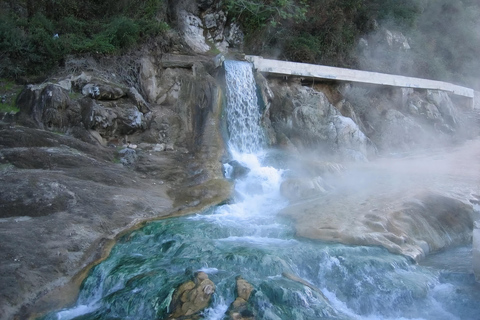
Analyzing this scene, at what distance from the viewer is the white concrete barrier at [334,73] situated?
1514 cm

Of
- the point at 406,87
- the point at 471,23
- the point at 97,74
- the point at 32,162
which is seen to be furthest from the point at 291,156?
the point at 471,23

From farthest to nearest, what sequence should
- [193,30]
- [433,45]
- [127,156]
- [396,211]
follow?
[433,45]
[193,30]
[127,156]
[396,211]

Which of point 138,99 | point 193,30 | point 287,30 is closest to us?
point 138,99

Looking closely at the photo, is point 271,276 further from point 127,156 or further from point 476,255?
point 127,156

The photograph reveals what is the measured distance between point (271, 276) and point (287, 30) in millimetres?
14659

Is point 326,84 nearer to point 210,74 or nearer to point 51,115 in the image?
point 210,74

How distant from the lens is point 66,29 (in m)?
13.4

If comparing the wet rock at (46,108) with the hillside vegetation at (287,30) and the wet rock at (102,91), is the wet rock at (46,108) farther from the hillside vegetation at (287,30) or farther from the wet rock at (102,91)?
the hillside vegetation at (287,30)

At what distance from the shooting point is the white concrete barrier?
15.1 m

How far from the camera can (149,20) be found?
14.2m

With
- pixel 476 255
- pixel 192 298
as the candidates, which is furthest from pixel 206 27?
pixel 192 298

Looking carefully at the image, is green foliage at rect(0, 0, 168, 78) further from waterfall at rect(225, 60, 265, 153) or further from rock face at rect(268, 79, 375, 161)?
rock face at rect(268, 79, 375, 161)

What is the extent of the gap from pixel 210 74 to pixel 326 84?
223 inches

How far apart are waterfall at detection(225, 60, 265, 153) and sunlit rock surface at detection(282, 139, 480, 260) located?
322cm
